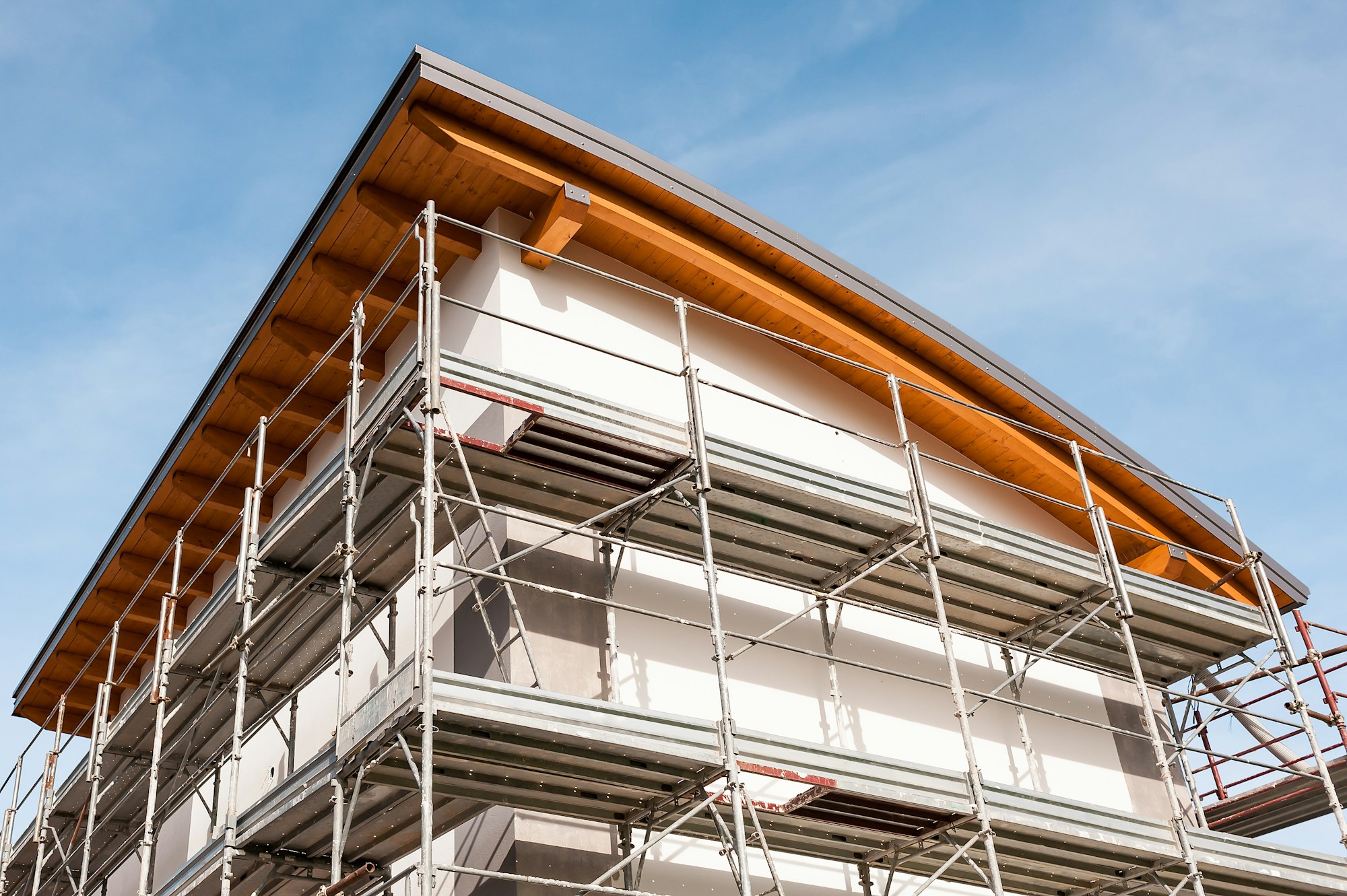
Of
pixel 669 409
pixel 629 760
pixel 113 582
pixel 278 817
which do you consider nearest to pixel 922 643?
pixel 669 409

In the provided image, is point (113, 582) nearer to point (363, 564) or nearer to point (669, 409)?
point (363, 564)

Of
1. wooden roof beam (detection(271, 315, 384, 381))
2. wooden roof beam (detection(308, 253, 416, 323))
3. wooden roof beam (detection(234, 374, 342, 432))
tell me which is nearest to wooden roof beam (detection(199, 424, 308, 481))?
wooden roof beam (detection(234, 374, 342, 432))

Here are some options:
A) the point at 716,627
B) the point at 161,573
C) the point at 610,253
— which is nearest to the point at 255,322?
the point at 610,253

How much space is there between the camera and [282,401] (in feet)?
54.2

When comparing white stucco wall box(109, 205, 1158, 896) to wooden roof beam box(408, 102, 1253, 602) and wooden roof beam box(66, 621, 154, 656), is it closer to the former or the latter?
wooden roof beam box(408, 102, 1253, 602)

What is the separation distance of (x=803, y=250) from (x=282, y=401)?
670 cm

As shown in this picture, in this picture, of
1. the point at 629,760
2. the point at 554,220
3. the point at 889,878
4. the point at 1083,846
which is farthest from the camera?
the point at 554,220

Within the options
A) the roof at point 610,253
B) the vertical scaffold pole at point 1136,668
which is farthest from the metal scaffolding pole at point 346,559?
the vertical scaffold pole at point 1136,668

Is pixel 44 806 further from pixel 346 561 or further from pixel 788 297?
pixel 788 297

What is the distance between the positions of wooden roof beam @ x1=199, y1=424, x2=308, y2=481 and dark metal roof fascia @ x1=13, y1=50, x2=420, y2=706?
10.9 inches

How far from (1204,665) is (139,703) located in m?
12.5

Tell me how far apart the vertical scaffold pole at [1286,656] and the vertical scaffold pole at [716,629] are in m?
6.48

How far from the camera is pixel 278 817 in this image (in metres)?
10.8

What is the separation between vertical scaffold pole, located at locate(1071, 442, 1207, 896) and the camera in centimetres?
1253
